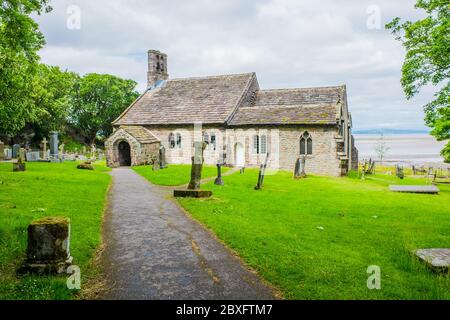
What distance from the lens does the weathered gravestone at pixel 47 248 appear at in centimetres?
613

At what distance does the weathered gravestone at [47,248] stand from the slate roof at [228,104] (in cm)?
2630

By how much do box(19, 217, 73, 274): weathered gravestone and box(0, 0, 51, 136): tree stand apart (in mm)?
11272

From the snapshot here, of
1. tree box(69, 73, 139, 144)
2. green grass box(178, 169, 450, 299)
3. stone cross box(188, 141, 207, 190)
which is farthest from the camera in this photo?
tree box(69, 73, 139, 144)

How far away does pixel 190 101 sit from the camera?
37.4m

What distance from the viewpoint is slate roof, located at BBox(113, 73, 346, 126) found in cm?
3192

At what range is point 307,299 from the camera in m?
5.35

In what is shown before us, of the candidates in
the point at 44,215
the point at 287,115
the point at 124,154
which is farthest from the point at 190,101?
the point at 44,215

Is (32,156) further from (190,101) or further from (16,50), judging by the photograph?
(16,50)

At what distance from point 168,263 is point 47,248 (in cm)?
226

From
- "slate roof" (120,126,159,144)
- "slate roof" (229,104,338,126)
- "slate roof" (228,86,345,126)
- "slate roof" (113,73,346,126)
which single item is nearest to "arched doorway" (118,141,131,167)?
"slate roof" (120,126,159,144)

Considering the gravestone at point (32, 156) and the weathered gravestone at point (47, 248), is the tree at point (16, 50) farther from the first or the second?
the gravestone at point (32, 156)

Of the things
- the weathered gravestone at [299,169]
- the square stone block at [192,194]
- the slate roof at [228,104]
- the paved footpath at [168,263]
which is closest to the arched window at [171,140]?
the slate roof at [228,104]

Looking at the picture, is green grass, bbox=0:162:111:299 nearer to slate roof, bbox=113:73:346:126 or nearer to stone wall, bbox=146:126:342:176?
Result: stone wall, bbox=146:126:342:176
